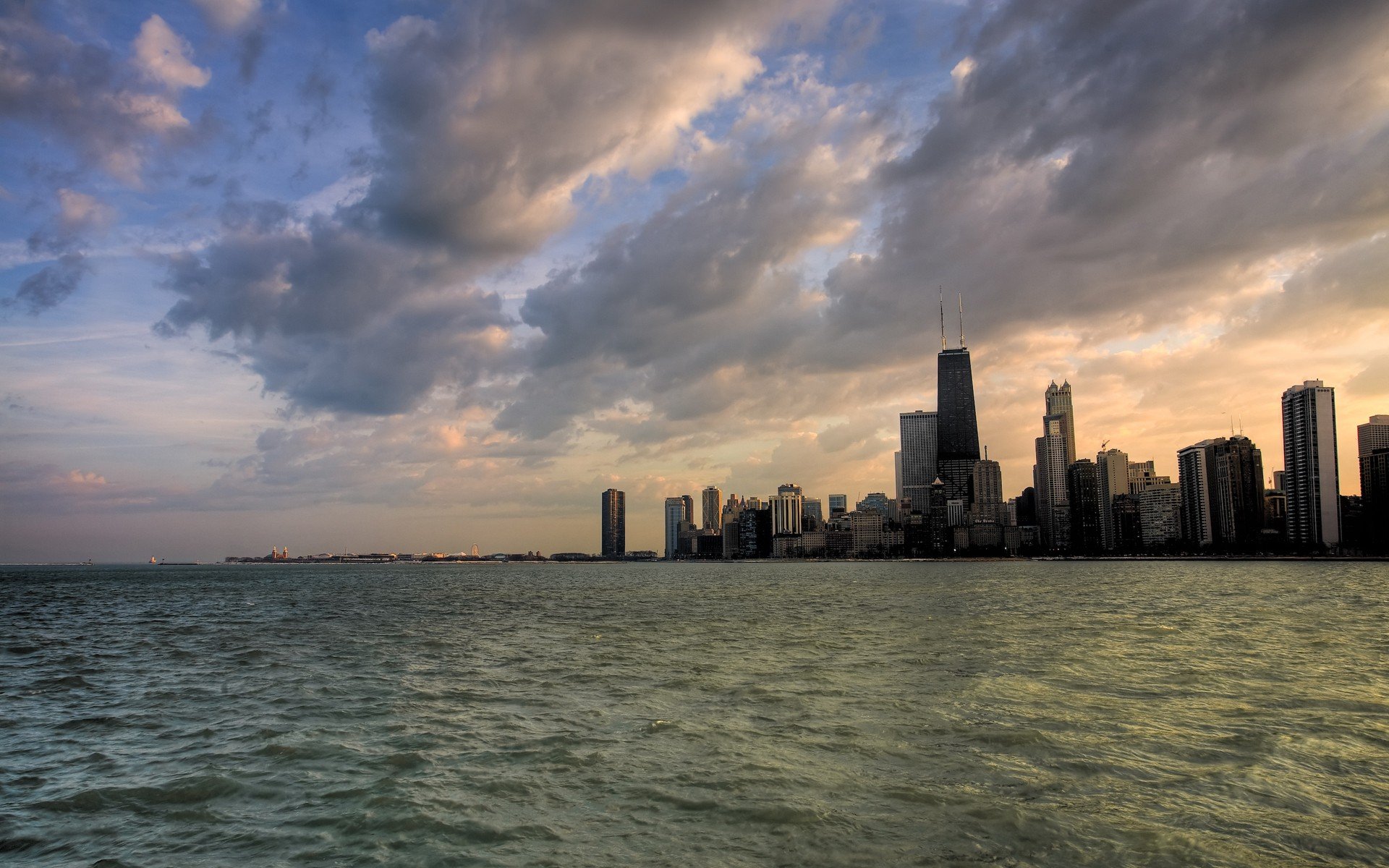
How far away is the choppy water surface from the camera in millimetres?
13180

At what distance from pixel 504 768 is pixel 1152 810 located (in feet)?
43.6

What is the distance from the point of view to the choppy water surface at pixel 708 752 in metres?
13.2

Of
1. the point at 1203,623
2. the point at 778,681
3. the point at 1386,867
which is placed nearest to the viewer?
the point at 1386,867

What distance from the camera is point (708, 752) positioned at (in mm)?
18781

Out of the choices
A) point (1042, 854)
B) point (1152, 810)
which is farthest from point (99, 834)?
point (1152, 810)

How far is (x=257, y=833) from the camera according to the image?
552 inches

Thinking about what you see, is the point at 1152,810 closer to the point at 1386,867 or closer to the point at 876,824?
the point at 1386,867

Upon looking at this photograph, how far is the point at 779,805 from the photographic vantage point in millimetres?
14703

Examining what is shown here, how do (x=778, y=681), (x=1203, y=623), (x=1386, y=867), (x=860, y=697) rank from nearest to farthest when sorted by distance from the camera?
(x=1386, y=867) → (x=860, y=697) → (x=778, y=681) → (x=1203, y=623)

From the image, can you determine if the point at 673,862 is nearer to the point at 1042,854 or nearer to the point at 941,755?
the point at 1042,854

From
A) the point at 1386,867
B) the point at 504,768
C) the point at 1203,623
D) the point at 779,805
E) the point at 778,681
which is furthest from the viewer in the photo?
the point at 1203,623

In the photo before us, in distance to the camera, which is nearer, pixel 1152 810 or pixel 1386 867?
pixel 1386 867

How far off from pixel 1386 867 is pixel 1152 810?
330 cm

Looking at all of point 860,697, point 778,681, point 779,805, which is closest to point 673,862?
point 779,805
